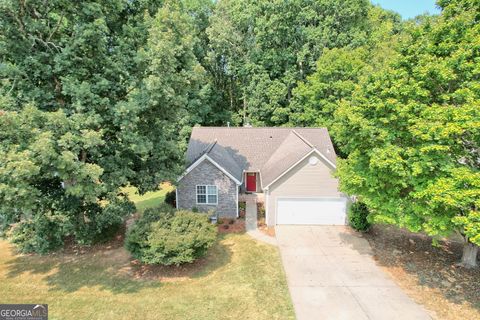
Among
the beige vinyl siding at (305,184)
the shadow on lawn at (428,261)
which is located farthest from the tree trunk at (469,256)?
the beige vinyl siding at (305,184)

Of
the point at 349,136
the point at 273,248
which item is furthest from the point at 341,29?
the point at 273,248

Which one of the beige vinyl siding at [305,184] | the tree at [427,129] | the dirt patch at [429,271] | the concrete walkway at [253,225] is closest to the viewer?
the tree at [427,129]

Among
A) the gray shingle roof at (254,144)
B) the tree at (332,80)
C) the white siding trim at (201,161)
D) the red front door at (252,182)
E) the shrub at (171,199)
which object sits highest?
the tree at (332,80)

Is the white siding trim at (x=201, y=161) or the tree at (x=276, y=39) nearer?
the white siding trim at (x=201, y=161)

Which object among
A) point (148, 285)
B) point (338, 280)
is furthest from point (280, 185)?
point (148, 285)

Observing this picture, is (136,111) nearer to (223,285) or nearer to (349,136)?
(223,285)

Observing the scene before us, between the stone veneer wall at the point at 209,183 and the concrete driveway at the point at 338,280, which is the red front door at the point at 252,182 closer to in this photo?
the stone veneer wall at the point at 209,183
